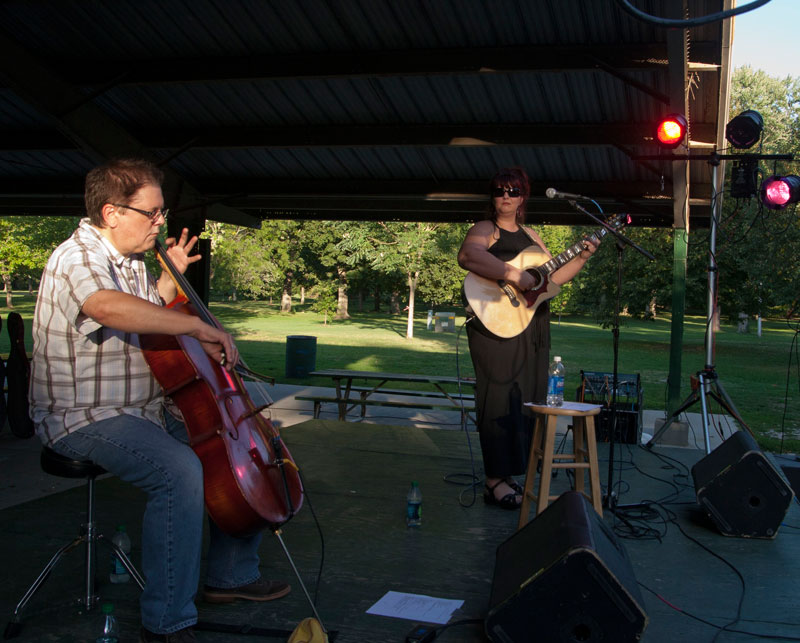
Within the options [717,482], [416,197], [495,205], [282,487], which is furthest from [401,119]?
[282,487]

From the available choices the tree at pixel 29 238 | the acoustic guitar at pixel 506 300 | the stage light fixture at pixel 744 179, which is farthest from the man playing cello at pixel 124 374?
the tree at pixel 29 238

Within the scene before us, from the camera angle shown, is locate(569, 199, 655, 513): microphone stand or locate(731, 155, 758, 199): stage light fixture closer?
locate(569, 199, 655, 513): microphone stand

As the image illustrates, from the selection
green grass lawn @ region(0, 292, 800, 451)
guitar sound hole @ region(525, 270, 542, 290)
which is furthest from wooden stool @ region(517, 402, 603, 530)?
green grass lawn @ region(0, 292, 800, 451)

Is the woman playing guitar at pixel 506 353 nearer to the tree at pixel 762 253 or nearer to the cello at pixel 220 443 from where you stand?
the cello at pixel 220 443

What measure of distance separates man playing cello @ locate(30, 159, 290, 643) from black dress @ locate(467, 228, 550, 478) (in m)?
2.23

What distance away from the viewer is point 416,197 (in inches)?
385

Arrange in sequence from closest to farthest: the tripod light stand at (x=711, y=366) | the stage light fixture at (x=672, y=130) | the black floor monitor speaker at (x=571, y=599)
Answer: the black floor monitor speaker at (x=571, y=599) < the stage light fixture at (x=672, y=130) < the tripod light stand at (x=711, y=366)

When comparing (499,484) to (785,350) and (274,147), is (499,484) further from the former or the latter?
(785,350)

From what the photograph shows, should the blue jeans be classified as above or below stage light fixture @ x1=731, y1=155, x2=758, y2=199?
below

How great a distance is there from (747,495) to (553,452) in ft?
4.12

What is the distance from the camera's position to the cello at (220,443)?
2809 mm

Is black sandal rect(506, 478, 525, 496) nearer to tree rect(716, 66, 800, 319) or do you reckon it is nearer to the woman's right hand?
the woman's right hand

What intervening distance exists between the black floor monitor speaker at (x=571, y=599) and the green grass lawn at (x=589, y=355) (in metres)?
7.03

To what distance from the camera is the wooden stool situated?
13.4ft
